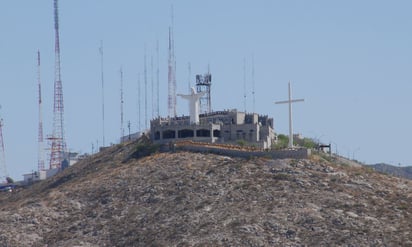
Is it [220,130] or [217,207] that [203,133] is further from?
[217,207]

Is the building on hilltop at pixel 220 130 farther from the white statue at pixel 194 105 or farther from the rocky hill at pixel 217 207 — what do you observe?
the rocky hill at pixel 217 207

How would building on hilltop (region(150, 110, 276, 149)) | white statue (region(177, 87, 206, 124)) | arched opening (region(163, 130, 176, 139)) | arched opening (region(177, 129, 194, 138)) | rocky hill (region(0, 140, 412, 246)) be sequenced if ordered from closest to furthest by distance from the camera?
rocky hill (region(0, 140, 412, 246)) < building on hilltop (region(150, 110, 276, 149)) < arched opening (region(177, 129, 194, 138)) < white statue (region(177, 87, 206, 124)) < arched opening (region(163, 130, 176, 139))

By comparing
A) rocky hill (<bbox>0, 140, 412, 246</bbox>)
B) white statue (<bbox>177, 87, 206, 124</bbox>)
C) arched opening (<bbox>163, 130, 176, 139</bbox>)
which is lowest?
Answer: rocky hill (<bbox>0, 140, 412, 246</bbox>)

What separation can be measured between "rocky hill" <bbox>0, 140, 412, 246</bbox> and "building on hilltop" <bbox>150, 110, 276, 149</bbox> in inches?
388

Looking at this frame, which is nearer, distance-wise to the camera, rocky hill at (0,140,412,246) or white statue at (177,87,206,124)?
rocky hill at (0,140,412,246)

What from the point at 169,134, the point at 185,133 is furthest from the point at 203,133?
the point at 169,134

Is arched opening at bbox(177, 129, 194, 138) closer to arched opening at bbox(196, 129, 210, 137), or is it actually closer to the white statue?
arched opening at bbox(196, 129, 210, 137)

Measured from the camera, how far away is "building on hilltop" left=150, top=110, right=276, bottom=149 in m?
171

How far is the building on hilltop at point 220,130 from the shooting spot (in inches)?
6747

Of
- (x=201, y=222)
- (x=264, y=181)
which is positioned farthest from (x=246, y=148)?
(x=201, y=222)

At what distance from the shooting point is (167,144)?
168 metres

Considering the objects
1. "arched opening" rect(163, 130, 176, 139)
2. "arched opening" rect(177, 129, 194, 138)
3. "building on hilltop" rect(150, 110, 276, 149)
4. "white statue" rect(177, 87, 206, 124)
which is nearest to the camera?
"building on hilltop" rect(150, 110, 276, 149)

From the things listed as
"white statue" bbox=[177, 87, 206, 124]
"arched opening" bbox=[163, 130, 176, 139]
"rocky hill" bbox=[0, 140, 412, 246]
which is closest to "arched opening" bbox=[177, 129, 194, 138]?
"arched opening" bbox=[163, 130, 176, 139]

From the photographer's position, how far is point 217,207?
138m
